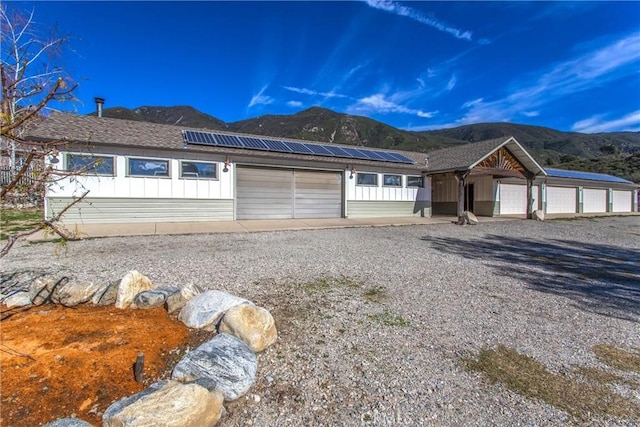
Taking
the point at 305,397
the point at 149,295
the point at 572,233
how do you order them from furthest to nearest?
the point at 572,233 → the point at 149,295 → the point at 305,397

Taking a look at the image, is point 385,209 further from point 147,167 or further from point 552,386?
point 552,386

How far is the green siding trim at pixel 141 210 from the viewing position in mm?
9891

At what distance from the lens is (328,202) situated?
14.0 m

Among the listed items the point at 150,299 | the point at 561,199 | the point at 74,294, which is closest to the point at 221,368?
the point at 150,299

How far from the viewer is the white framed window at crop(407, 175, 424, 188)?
1573 centimetres

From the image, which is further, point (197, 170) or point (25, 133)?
point (197, 170)

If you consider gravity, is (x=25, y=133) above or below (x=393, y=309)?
above

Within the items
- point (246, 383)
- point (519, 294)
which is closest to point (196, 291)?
point (246, 383)

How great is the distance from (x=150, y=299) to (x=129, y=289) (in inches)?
10.4

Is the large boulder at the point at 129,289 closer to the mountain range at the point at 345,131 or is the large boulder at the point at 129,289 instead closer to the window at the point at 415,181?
the window at the point at 415,181

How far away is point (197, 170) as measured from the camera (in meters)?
11.5

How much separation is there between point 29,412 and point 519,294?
533cm

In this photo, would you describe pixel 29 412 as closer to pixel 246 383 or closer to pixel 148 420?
pixel 148 420

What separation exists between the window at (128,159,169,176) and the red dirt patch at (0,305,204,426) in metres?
8.82
